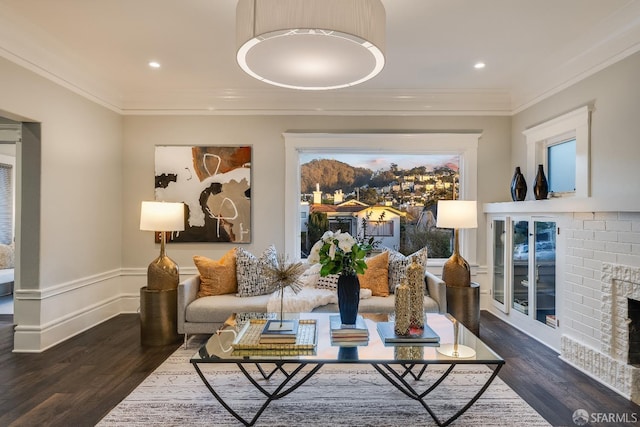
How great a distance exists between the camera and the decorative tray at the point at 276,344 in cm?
212

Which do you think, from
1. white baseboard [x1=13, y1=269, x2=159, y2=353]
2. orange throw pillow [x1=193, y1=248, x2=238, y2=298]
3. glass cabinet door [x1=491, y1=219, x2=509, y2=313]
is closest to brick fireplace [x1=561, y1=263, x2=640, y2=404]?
glass cabinet door [x1=491, y1=219, x2=509, y2=313]

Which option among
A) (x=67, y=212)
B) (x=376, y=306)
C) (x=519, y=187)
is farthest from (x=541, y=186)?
(x=67, y=212)

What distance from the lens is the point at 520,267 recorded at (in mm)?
3982

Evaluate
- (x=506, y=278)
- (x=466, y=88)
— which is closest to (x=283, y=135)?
(x=466, y=88)

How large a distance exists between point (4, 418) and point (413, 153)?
434 cm

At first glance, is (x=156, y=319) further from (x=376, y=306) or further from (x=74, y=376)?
(x=376, y=306)

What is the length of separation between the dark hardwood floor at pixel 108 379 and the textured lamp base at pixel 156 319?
0.33 feet

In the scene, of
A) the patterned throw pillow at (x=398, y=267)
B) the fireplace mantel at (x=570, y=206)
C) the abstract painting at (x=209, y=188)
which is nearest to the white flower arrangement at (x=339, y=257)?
the patterned throw pillow at (x=398, y=267)

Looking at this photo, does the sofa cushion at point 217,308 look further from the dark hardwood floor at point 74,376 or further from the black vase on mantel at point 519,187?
the black vase on mantel at point 519,187

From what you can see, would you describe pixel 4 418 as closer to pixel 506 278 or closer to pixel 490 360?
pixel 490 360

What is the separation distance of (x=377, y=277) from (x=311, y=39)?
7.82 ft

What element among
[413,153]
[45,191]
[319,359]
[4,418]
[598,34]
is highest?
[598,34]

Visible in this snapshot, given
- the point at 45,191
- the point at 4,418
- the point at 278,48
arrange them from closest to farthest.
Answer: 1. the point at 278,48
2. the point at 4,418
3. the point at 45,191

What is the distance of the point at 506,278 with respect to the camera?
4.19 m
